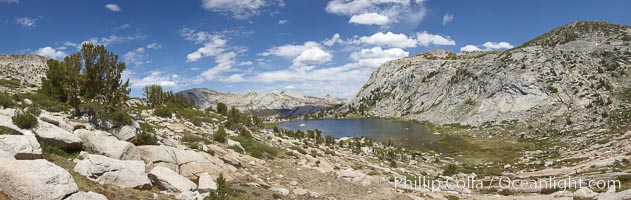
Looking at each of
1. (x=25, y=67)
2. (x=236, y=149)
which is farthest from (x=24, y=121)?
(x=25, y=67)

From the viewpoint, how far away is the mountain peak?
427 feet

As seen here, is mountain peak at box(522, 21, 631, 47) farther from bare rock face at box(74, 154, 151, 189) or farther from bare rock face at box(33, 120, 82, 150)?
bare rock face at box(33, 120, 82, 150)

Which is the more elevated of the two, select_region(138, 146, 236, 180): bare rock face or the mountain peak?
the mountain peak

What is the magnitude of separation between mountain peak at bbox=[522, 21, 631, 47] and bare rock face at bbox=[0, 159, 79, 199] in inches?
6282

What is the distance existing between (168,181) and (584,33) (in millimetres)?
175014

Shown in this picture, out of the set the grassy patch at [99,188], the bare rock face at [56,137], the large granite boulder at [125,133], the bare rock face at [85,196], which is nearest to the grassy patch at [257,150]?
the large granite boulder at [125,133]

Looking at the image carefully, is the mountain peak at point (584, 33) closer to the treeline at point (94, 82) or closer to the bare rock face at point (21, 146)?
the treeline at point (94, 82)

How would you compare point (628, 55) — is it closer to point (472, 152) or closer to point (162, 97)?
point (472, 152)

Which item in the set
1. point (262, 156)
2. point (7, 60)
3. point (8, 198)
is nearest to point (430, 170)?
point (262, 156)

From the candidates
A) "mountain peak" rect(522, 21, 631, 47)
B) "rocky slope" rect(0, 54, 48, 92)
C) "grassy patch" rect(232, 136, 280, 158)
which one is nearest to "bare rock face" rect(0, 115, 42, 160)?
"grassy patch" rect(232, 136, 280, 158)

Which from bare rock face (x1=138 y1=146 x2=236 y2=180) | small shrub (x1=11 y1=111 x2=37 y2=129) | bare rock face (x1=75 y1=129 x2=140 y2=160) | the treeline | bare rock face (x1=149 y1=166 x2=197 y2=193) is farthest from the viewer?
the treeline

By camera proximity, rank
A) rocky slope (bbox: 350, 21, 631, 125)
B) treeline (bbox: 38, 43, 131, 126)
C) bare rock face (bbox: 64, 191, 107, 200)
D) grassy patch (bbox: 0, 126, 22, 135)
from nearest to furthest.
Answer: bare rock face (bbox: 64, 191, 107, 200) → grassy patch (bbox: 0, 126, 22, 135) → treeline (bbox: 38, 43, 131, 126) → rocky slope (bbox: 350, 21, 631, 125)

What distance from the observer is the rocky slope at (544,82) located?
97.2 m

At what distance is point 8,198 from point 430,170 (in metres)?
39.2
